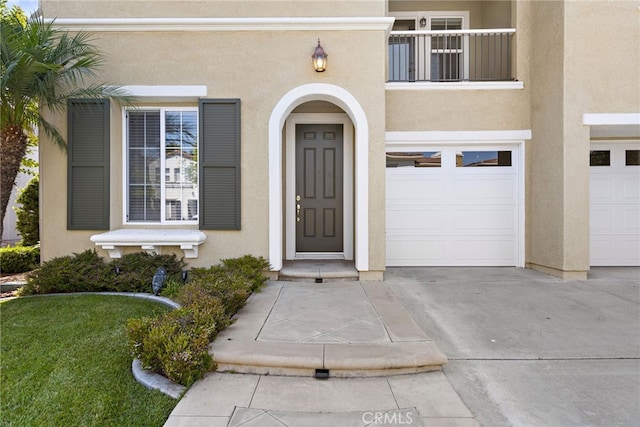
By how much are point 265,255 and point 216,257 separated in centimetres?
84

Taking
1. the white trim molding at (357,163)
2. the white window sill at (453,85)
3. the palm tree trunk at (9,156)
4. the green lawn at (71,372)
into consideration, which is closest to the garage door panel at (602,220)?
the white window sill at (453,85)

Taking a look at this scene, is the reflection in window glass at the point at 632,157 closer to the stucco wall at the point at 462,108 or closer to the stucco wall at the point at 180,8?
the stucco wall at the point at 462,108

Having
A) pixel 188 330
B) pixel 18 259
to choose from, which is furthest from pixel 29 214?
pixel 188 330

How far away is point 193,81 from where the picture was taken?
5.86 metres

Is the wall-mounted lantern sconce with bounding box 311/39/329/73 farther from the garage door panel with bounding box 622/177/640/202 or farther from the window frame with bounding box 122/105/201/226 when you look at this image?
the garage door panel with bounding box 622/177/640/202

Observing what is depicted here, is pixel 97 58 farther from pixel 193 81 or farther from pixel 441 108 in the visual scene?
pixel 441 108

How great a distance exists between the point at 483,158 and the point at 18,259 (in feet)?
32.3

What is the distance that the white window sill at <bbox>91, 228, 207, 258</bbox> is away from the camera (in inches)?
220

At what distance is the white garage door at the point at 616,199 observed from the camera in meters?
7.15

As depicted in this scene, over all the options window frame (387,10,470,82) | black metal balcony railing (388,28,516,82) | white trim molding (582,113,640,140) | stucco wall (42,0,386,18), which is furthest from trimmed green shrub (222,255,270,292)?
white trim molding (582,113,640,140)

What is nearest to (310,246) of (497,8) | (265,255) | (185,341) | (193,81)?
(265,255)

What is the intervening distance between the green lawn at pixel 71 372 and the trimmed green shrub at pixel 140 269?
862 millimetres

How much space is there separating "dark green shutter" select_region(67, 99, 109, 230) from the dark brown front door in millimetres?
3438

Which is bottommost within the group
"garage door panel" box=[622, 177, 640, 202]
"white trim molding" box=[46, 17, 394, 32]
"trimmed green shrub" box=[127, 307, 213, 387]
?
"trimmed green shrub" box=[127, 307, 213, 387]
